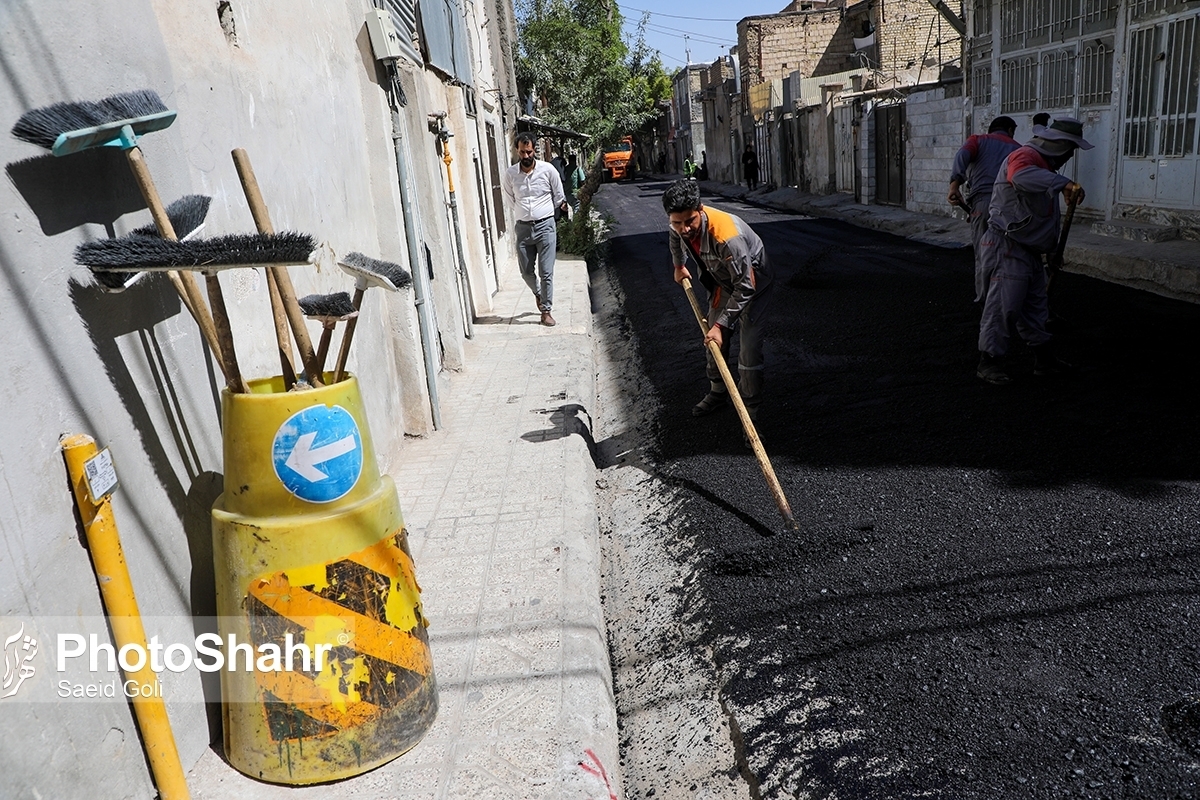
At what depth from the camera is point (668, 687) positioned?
11.2 feet

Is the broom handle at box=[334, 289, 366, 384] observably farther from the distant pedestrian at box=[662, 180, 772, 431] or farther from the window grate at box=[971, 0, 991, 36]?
the window grate at box=[971, 0, 991, 36]

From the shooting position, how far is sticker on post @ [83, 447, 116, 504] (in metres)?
2.13

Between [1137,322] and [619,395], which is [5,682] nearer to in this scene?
[619,395]

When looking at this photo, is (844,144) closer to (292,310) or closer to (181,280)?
(292,310)

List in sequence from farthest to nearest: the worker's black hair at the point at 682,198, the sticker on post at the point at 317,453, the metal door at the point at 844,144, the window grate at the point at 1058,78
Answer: the metal door at the point at 844,144
the window grate at the point at 1058,78
the worker's black hair at the point at 682,198
the sticker on post at the point at 317,453

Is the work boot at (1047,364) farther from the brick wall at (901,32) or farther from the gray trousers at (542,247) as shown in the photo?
the brick wall at (901,32)

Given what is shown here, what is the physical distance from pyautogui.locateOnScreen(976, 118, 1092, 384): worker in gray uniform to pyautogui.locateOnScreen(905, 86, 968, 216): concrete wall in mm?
10934

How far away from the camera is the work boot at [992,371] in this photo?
564 centimetres

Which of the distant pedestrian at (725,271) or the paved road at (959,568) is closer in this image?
the paved road at (959,568)

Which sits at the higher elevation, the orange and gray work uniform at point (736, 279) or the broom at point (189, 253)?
the broom at point (189, 253)

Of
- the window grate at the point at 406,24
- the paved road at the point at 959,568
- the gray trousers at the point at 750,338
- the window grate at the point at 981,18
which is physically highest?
the window grate at the point at 981,18

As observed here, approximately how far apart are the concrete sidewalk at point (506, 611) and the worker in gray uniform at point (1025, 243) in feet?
8.72

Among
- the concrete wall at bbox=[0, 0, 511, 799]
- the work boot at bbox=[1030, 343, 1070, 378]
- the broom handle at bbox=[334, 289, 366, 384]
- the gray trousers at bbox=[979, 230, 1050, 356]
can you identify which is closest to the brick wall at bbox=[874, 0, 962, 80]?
the gray trousers at bbox=[979, 230, 1050, 356]

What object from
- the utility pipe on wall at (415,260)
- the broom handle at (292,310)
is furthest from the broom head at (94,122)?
Result: the utility pipe on wall at (415,260)
